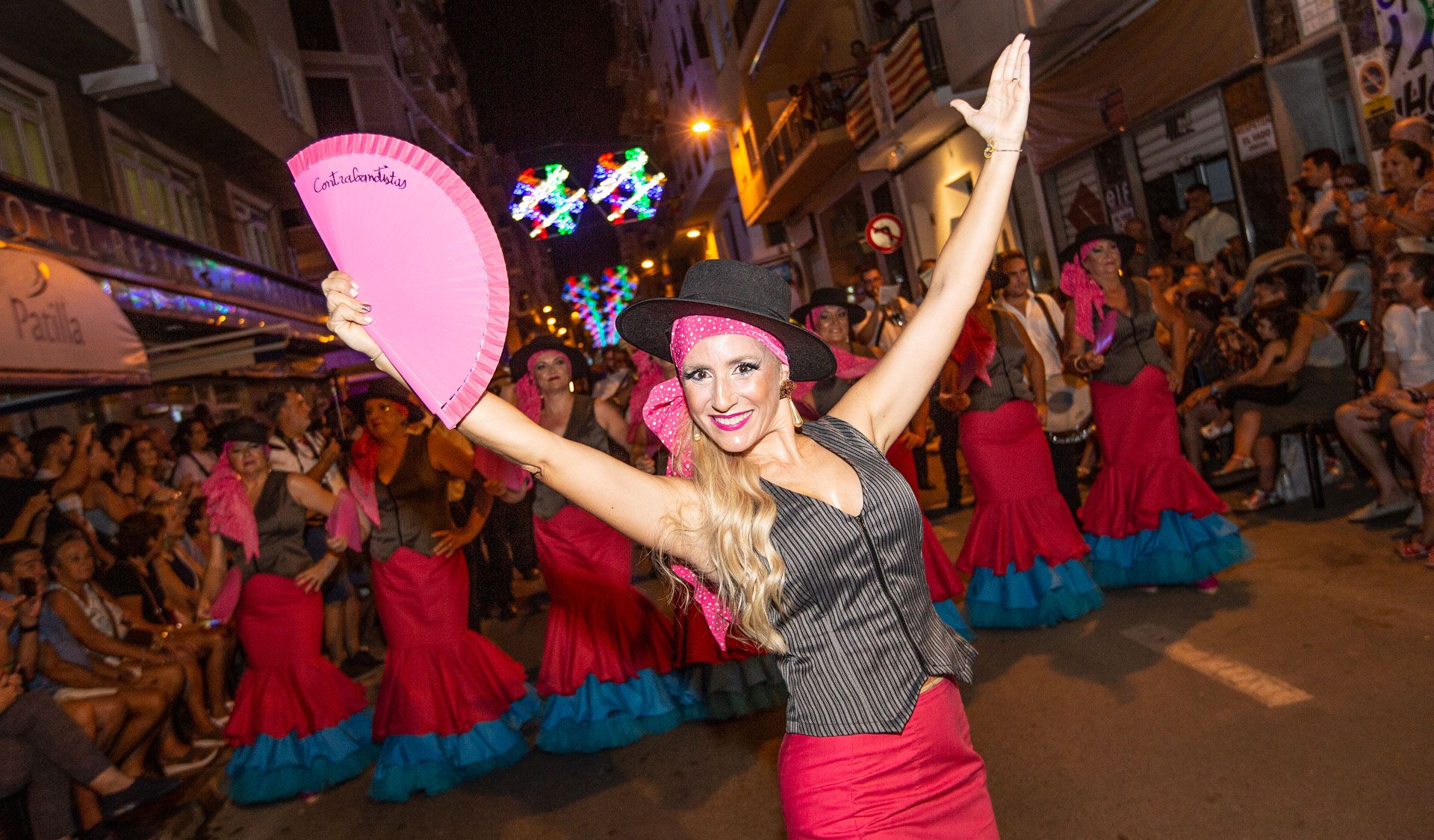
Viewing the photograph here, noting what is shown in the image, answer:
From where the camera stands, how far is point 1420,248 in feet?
21.5

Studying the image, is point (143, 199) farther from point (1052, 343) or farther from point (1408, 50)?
point (1408, 50)

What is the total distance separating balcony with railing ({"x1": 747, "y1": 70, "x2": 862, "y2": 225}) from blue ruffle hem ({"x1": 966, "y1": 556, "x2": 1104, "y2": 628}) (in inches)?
612

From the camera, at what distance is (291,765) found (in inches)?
217

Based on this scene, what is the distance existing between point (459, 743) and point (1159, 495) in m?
4.29

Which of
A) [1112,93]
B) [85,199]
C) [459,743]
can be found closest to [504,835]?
[459,743]

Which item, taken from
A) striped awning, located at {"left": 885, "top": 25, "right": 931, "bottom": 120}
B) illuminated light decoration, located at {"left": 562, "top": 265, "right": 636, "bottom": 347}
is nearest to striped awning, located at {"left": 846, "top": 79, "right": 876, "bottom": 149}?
striped awning, located at {"left": 885, "top": 25, "right": 931, "bottom": 120}

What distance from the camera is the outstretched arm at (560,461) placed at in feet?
6.71

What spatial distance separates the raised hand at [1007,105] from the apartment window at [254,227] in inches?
644

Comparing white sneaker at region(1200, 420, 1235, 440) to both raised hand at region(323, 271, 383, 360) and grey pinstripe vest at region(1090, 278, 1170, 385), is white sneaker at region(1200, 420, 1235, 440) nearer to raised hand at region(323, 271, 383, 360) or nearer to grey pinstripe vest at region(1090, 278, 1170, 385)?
grey pinstripe vest at region(1090, 278, 1170, 385)

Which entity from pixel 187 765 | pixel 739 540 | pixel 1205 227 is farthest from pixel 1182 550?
pixel 187 765

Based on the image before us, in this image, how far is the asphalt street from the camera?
3.48 m

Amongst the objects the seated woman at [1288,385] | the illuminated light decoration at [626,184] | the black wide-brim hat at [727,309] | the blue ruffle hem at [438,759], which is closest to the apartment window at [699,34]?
the illuminated light decoration at [626,184]

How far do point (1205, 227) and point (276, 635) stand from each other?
384 inches

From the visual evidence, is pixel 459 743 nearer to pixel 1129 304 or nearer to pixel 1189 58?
pixel 1129 304
